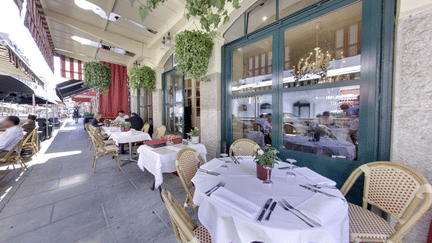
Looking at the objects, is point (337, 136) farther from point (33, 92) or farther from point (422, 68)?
point (33, 92)

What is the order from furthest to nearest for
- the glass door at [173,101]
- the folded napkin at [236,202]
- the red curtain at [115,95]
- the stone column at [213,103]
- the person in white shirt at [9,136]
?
the red curtain at [115,95] → the glass door at [173,101] → the stone column at [213,103] → the person in white shirt at [9,136] → the folded napkin at [236,202]

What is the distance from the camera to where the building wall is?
133 cm

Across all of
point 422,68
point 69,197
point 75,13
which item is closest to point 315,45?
point 422,68

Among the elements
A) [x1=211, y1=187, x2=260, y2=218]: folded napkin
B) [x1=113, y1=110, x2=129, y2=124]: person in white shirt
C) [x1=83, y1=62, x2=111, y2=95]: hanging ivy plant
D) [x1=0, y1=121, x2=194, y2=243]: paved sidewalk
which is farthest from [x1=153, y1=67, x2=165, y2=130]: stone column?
[x1=211, y1=187, x2=260, y2=218]: folded napkin

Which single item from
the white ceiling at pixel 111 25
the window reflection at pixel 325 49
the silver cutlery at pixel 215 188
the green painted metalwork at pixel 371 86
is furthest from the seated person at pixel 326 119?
the white ceiling at pixel 111 25

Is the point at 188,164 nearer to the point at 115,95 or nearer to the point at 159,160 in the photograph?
the point at 159,160

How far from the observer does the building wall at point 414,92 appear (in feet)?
4.35

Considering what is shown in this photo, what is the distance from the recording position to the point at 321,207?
898 millimetres

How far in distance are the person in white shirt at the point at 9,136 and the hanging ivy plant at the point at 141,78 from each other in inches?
104

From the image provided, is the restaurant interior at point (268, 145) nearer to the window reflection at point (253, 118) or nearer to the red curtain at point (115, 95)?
the window reflection at point (253, 118)

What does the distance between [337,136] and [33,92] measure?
32.0 ft

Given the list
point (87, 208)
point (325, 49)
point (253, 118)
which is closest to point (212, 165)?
point (253, 118)

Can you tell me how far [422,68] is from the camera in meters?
1.34

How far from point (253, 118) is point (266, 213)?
214 cm
